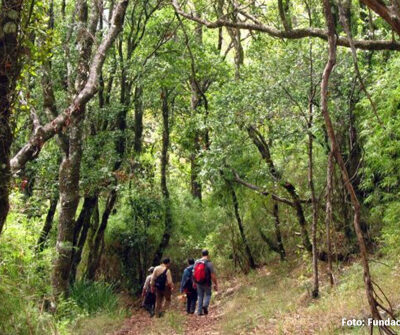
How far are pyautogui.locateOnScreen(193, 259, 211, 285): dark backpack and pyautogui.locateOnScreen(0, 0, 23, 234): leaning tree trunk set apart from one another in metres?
7.63

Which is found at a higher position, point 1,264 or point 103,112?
point 103,112

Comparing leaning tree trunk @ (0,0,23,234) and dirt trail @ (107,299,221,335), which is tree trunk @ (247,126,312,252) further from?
leaning tree trunk @ (0,0,23,234)

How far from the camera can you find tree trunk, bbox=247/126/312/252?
13078 millimetres

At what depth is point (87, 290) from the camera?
46.9 ft

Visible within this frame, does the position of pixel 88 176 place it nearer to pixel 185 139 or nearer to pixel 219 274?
pixel 185 139

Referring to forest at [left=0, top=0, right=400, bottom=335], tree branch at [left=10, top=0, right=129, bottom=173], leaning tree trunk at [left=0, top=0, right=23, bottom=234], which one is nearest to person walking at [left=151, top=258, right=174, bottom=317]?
forest at [left=0, top=0, right=400, bottom=335]

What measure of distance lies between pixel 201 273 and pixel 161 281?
→ 65.0 inches

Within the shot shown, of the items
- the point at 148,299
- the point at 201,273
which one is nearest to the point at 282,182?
the point at 201,273

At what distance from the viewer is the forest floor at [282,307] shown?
7988mm

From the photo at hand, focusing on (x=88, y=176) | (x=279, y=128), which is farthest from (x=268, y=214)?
(x=88, y=176)

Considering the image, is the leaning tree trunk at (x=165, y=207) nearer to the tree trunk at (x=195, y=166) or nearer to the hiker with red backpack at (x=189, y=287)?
the tree trunk at (x=195, y=166)

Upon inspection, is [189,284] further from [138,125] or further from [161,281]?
[138,125]

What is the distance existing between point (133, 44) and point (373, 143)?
30.2 ft

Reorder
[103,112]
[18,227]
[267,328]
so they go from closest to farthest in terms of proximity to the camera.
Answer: [18,227] < [267,328] < [103,112]
